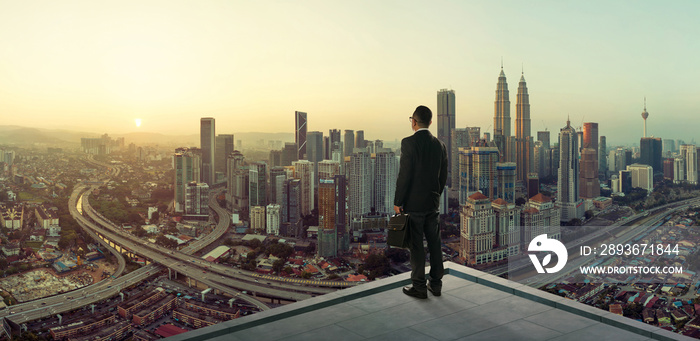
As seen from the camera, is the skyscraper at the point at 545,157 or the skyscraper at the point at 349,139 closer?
the skyscraper at the point at 545,157

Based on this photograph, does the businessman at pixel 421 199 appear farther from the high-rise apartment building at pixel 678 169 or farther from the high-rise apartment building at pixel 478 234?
the high-rise apartment building at pixel 678 169

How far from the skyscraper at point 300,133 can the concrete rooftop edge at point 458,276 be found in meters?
20.4

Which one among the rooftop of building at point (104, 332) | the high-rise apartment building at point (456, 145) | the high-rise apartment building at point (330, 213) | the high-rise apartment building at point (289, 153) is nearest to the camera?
the rooftop of building at point (104, 332)

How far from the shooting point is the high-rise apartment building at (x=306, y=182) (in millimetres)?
17891

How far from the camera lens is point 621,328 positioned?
1.43 meters

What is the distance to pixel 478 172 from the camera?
19031 mm

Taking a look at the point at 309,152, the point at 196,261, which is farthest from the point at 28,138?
the point at 309,152

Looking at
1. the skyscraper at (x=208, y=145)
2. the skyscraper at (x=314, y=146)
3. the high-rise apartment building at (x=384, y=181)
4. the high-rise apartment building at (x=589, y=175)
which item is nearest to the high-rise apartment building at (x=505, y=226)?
the high-rise apartment building at (x=384, y=181)

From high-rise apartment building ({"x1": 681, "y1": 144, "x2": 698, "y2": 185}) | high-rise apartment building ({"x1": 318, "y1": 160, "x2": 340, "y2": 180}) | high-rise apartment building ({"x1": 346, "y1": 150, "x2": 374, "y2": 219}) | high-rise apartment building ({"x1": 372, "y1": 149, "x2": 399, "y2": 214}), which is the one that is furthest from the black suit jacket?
high-rise apartment building ({"x1": 681, "y1": 144, "x2": 698, "y2": 185})

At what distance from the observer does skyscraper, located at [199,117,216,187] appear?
66.2 ft

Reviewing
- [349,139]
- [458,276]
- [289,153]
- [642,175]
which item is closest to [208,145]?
[289,153]

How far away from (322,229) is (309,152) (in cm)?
799

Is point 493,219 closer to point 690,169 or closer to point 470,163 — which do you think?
point 470,163

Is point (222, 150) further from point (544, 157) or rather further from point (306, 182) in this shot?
point (544, 157)
